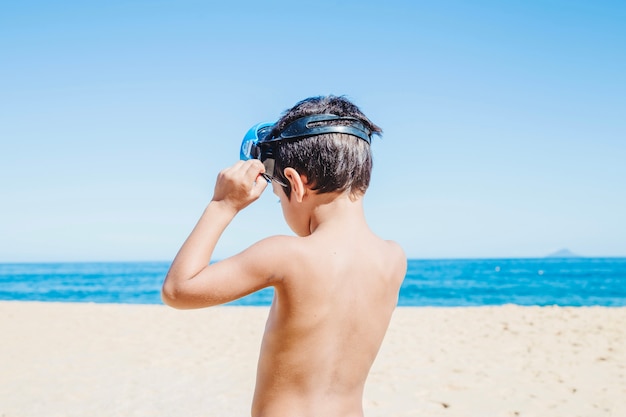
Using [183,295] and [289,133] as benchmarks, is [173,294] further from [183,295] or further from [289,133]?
[289,133]

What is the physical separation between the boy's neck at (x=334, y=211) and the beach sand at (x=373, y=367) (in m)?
3.97

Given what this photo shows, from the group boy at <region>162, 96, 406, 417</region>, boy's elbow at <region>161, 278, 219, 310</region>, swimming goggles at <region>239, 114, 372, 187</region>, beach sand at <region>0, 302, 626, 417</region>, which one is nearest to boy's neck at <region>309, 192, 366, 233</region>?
boy at <region>162, 96, 406, 417</region>

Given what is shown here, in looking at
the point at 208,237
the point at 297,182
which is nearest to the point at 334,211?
the point at 297,182

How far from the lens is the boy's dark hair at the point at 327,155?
153cm

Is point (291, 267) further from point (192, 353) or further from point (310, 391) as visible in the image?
point (192, 353)

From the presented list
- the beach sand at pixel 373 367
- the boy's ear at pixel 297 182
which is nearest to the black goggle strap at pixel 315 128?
the boy's ear at pixel 297 182

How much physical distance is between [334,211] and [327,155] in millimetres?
161

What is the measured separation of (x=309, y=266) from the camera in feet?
4.68

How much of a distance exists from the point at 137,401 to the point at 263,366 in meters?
4.62

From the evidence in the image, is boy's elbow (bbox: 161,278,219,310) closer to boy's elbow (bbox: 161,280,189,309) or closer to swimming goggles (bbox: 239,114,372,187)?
boy's elbow (bbox: 161,280,189,309)

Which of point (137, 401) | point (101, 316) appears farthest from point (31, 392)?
point (101, 316)

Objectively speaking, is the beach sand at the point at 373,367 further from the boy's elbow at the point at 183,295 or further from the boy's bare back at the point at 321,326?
the boy's elbow at the point at 183,295

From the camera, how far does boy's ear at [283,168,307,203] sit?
5.03 ft

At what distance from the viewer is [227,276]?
136cm
